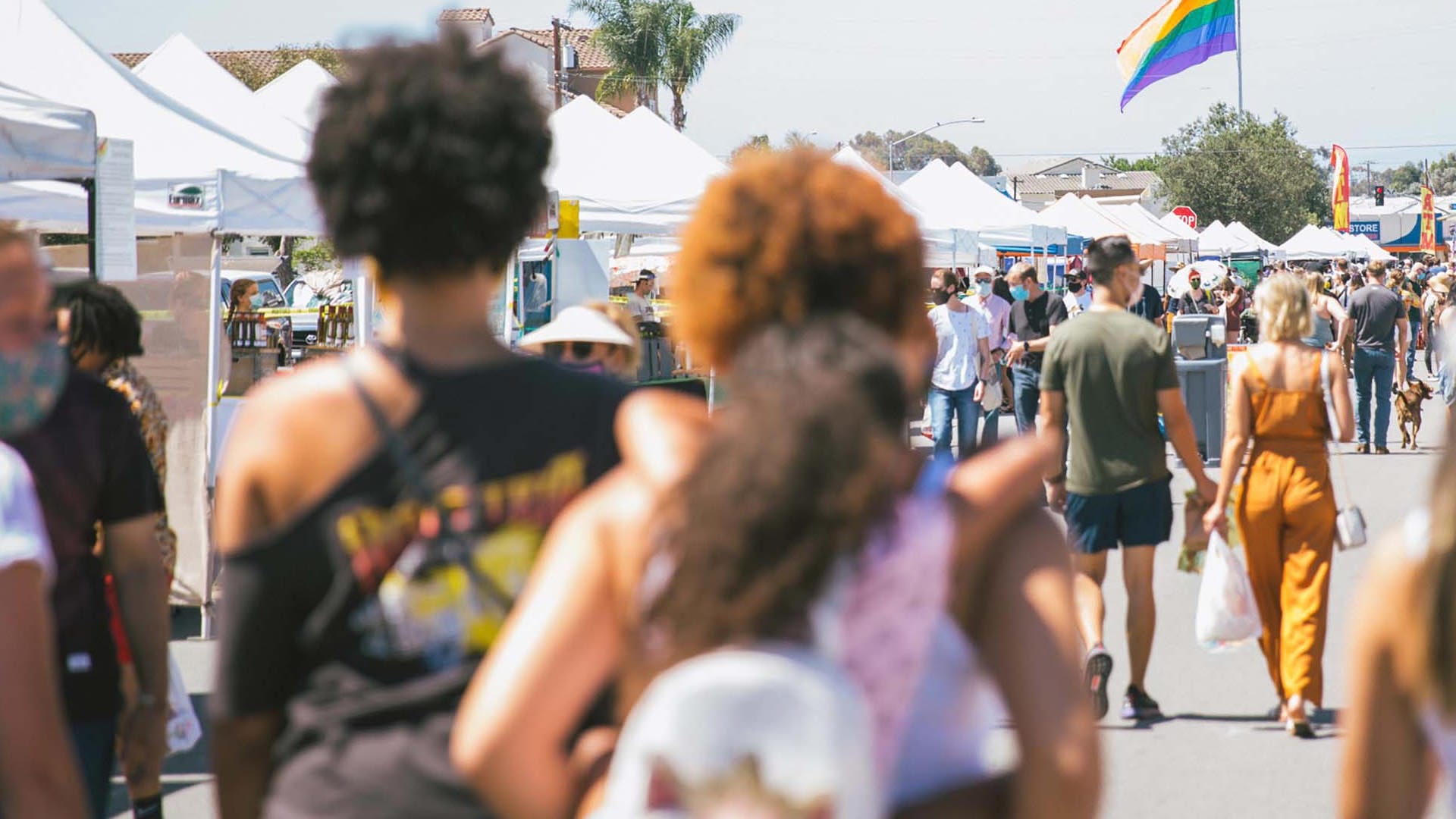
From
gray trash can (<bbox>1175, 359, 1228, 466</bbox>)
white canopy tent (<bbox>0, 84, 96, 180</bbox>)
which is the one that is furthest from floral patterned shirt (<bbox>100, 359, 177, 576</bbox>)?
gray trash can (<bbox>1175, 359, 1228, 466</bbox>)

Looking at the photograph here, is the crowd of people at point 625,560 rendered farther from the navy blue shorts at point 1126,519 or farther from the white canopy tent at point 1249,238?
the white canopy tent at point 1249,238

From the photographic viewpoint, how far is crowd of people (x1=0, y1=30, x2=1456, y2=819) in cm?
171

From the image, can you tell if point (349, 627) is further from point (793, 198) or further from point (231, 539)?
point (793, 198)

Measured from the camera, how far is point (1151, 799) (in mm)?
6008

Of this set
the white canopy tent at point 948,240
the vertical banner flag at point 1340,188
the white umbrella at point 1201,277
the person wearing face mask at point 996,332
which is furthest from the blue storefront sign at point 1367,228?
the person wearing face mask at point 996,332

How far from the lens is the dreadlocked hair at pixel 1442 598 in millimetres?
1936

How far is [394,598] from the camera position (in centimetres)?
212

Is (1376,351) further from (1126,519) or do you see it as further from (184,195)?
(184,195)

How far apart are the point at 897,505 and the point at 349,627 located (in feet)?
2.46

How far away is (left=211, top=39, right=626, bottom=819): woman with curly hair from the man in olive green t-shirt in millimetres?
5082

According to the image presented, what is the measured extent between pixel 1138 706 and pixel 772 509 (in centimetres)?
578

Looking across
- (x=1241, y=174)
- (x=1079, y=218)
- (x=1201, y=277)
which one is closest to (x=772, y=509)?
(x=1201, y=277)

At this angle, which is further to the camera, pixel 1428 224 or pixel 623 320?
pixel 1428 224

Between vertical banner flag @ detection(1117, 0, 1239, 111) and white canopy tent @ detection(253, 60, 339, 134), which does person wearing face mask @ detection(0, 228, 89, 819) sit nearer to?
white canopy tent @ detection(253, 60, 339, 134)
